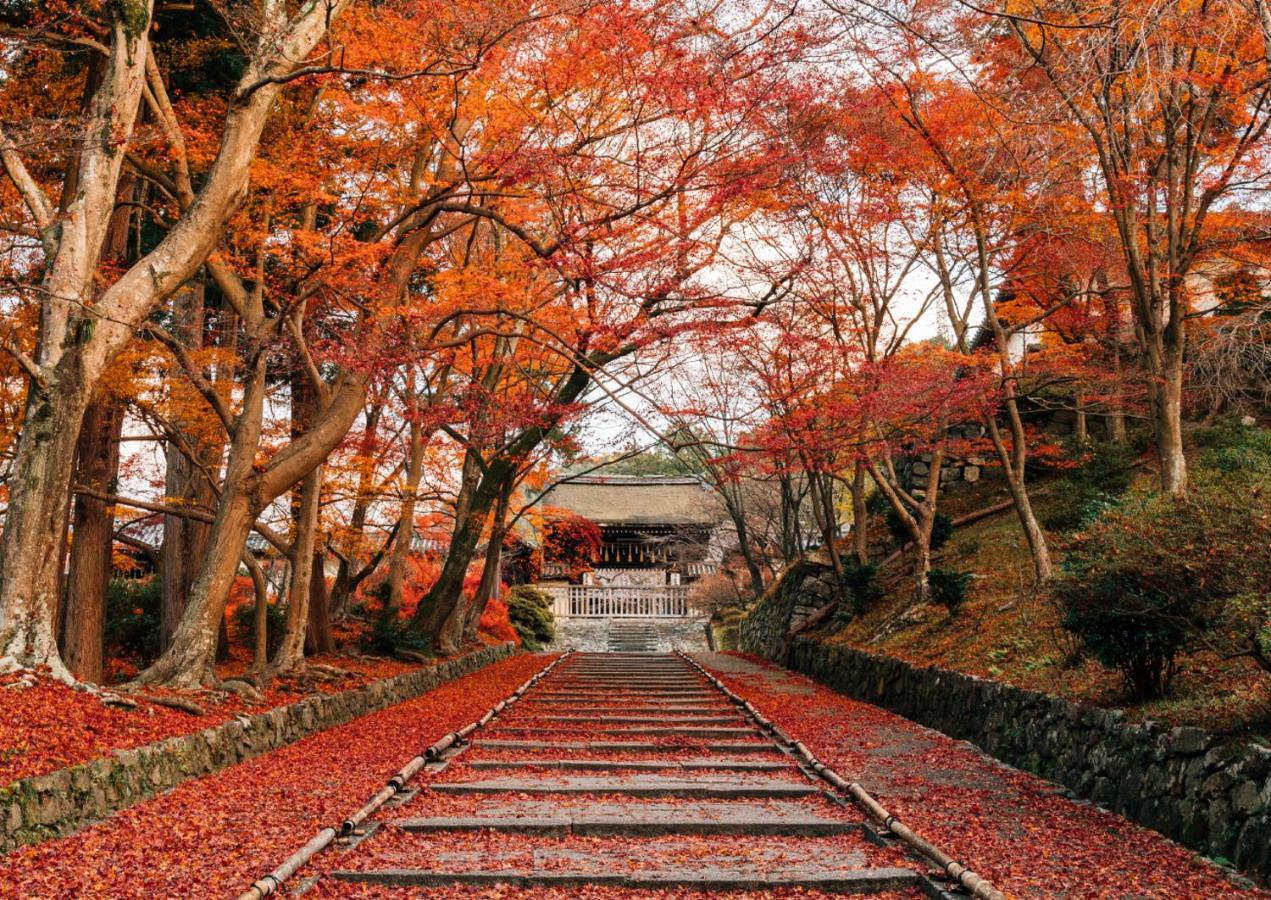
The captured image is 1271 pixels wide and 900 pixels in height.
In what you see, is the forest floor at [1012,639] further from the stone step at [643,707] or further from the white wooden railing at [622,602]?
the white wooden railing at [622,602]

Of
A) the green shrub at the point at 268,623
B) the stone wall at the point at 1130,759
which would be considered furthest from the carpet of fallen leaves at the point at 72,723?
the green shrub at the point at 268,623

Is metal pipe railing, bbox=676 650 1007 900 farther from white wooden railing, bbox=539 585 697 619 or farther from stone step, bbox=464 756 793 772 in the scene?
white wooden railing, bbox=539 585 697 619

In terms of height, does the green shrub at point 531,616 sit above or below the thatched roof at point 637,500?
below

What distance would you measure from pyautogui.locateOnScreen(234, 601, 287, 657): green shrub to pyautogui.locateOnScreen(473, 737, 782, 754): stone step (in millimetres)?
8094

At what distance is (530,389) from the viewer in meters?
18.0

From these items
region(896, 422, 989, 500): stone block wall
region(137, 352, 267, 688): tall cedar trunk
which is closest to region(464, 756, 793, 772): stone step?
region(137, 352, 267, 688): tall cedar trunk

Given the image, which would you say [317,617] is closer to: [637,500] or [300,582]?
[300,582]

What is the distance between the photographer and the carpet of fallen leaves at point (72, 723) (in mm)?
5941

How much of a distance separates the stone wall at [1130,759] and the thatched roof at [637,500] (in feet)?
85.2

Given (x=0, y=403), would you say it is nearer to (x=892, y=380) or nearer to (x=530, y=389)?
(x=530, y=389)

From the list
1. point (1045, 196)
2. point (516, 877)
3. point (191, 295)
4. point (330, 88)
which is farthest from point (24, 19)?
point (1045, 196)

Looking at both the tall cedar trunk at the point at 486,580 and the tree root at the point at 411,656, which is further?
the tall cedar trunk at the point at 486,580

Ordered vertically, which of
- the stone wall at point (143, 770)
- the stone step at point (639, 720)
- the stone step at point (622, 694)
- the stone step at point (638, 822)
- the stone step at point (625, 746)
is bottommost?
the stone step at point (622, 694)

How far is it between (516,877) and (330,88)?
10.5 meters
